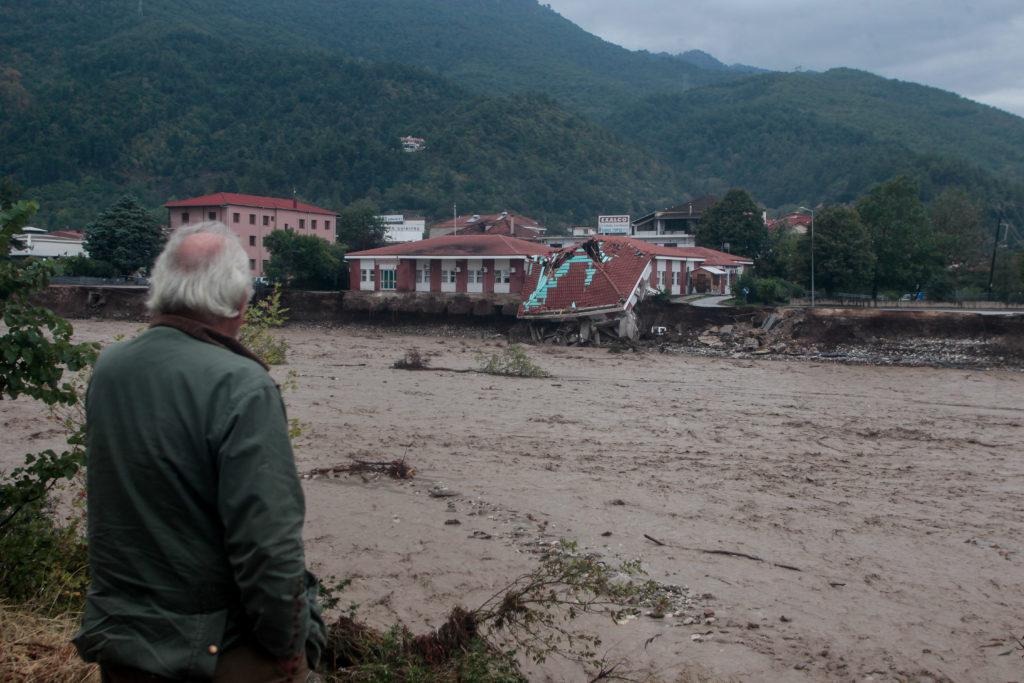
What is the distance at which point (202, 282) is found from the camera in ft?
7.20

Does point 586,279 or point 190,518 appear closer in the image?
point 190,518

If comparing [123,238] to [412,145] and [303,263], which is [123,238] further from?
[412,145]

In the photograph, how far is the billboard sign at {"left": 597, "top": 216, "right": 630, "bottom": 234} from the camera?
60656 mm

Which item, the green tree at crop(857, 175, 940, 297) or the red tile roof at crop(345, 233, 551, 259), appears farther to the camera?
the green tree at crop(857, 175, 940, 297)

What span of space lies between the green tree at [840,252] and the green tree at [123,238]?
124 feet

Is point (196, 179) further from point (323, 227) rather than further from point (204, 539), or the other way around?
point (204, 539)

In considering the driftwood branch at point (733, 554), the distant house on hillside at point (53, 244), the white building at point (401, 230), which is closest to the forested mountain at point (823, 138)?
the white building at point (401, 230)

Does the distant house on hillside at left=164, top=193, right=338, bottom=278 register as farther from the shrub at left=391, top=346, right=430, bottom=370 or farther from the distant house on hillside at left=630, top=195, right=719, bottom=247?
the shrub at left=391, top=346, right=430, bottom=370

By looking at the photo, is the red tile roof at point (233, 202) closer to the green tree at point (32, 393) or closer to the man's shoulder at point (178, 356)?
the green tree at point (32, 393)

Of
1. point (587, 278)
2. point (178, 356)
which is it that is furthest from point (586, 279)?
point (178, 356)

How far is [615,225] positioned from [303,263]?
26.5 metres

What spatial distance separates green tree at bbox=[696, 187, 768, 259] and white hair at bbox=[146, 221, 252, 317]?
55.8m

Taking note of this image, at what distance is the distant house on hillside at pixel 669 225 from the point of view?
6166 cm

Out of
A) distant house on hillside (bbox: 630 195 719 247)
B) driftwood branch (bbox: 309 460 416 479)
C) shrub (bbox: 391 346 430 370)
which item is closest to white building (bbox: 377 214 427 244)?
distant house on hillside (bbox: 630 195 719 247)
